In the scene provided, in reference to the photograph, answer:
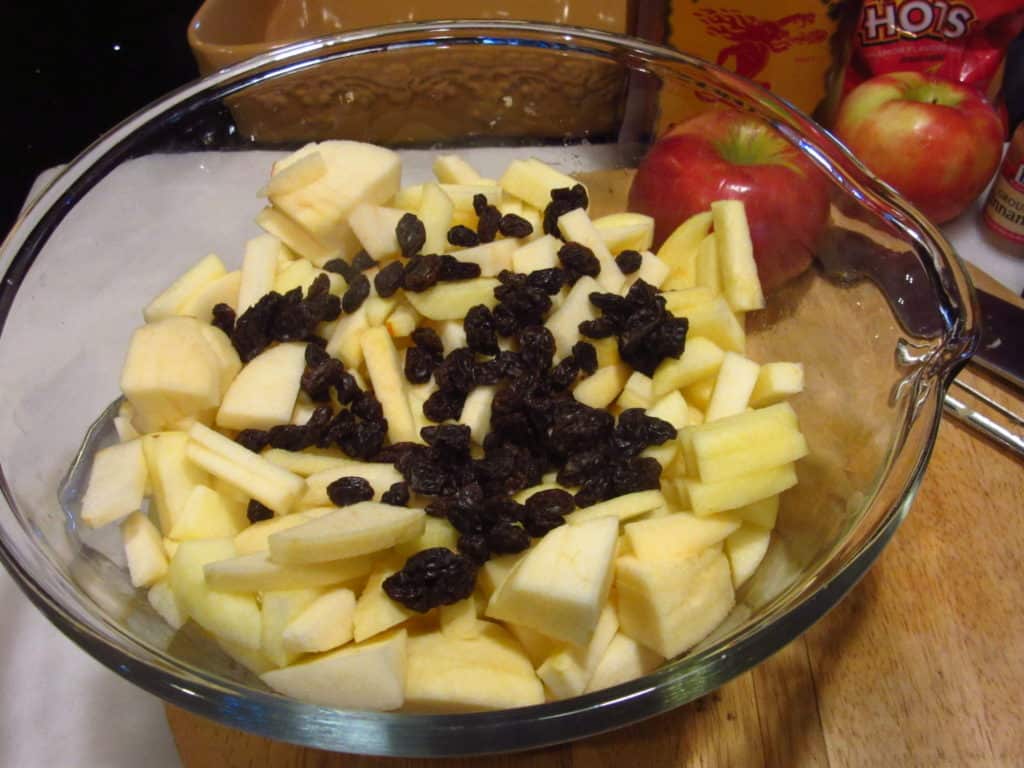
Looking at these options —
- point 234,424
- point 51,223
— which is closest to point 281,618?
point 234,424

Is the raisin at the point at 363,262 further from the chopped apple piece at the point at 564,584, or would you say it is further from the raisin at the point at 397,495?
the chopped apple piece at the point at 564,584

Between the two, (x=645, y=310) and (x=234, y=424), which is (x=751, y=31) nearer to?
(x=645, y=310)

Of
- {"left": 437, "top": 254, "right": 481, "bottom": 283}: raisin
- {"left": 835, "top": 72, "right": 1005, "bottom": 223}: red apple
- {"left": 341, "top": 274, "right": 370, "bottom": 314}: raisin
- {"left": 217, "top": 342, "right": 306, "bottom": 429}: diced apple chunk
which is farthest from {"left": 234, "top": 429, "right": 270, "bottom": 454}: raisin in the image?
{"left": 835, "top": 72, "right": 1005, "bottom": 223}: red apple

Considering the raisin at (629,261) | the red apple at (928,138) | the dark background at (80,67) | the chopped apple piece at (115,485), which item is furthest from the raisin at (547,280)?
the dark background at (80,67)

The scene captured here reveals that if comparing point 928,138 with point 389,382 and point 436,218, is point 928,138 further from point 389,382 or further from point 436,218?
point 389,382

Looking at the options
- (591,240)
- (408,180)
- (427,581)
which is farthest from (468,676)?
(408,180)

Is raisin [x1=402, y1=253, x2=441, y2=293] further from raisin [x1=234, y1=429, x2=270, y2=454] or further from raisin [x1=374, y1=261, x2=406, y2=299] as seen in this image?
raisin [x1=234, y1=429, x2=270, y2=454]
